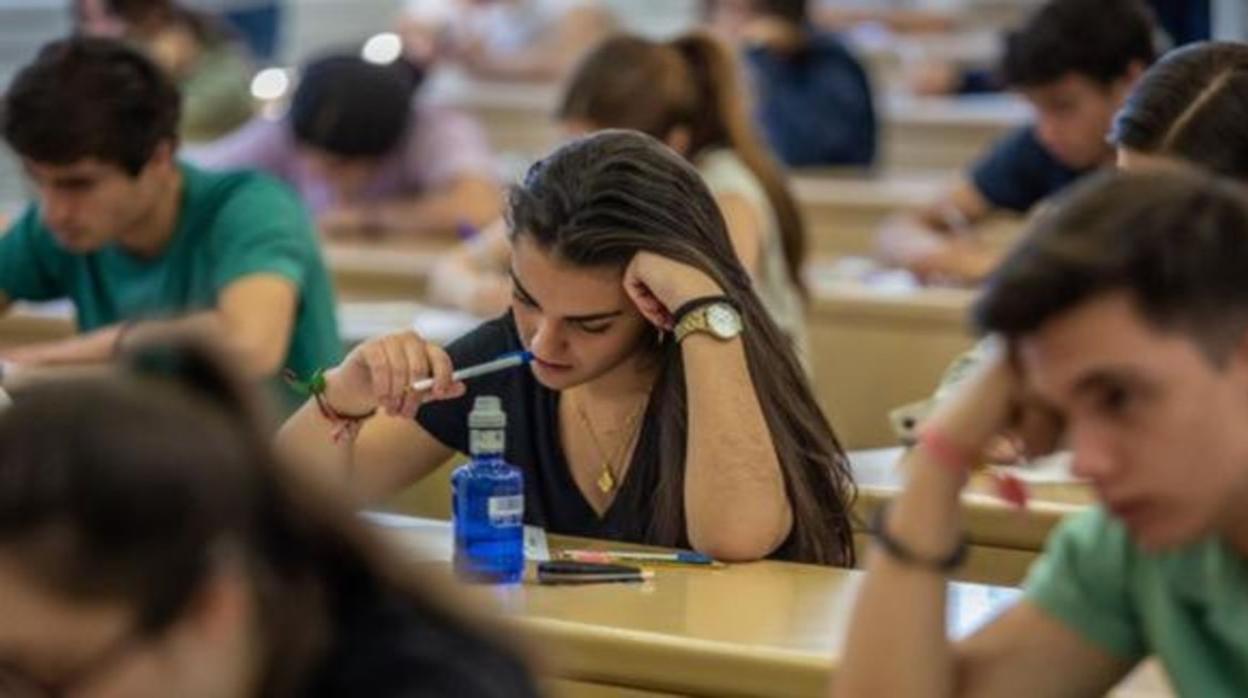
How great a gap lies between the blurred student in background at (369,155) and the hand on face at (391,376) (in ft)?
9.62

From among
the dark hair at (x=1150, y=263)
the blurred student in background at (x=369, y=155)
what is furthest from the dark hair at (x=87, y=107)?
the dark hair at (x=1150, y=263)

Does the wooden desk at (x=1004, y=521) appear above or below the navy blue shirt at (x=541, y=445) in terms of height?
below

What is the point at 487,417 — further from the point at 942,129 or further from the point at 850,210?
the point at 942,129

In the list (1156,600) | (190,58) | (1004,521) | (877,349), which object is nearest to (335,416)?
(1004,521)

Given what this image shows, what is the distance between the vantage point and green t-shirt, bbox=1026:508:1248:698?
165 centimetres

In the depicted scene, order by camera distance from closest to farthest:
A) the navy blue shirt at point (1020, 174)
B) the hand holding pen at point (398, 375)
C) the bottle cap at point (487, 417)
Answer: the bottle cap at point (487, 417) < the hand holding pen at point (398, 375) < the navy blue shirt at point (1020, 174)

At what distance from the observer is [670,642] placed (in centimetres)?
208

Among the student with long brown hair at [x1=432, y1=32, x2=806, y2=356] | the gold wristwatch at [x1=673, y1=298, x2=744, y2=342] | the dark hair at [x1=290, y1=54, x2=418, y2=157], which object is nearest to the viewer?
the gold wristwatch at [x1=673, y1=298, x2=744, y2=342]

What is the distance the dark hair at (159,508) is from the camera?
1.22 m

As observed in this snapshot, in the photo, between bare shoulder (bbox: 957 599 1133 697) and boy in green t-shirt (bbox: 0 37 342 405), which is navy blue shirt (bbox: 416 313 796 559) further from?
bare shoulder (bbox: 957 599 1133 697)

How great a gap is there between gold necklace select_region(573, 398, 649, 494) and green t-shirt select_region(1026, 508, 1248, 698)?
975mm

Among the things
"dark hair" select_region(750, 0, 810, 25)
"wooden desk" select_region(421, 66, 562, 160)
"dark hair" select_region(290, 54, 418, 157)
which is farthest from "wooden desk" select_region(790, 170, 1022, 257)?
"wooden desk" select_region(421, 66, 562, 160)

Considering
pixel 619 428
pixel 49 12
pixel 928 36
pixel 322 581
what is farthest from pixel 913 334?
pixel 49 12

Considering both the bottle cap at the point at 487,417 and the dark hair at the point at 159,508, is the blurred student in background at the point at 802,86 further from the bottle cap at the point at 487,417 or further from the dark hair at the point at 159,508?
the dark hair at the point at 159,508
